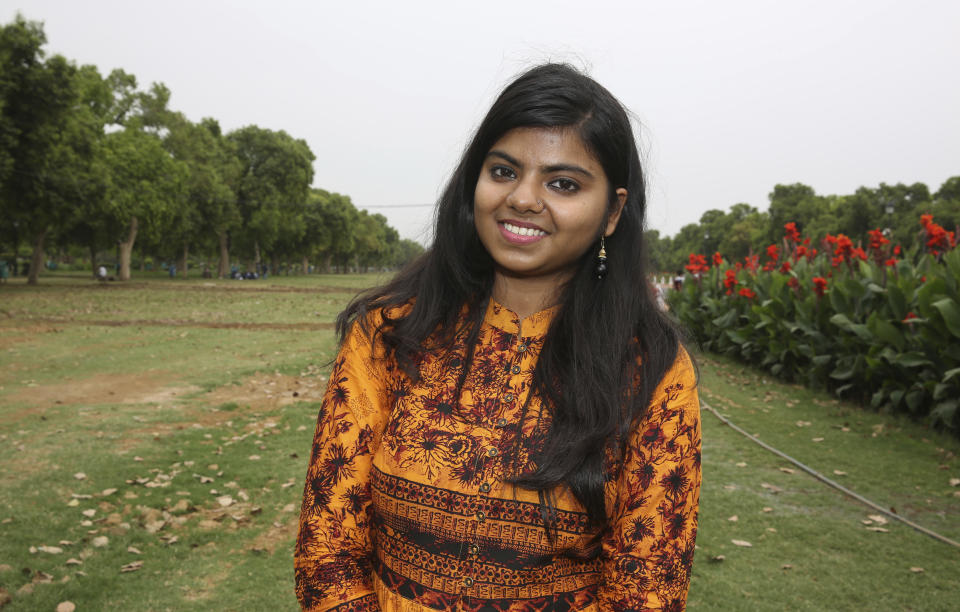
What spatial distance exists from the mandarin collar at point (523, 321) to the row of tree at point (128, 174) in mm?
9137

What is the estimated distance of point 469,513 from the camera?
157 centimetres

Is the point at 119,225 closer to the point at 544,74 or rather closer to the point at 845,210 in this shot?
the point at 544,74

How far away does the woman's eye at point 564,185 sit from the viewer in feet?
5.54

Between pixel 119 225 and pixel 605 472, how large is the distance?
37.1m

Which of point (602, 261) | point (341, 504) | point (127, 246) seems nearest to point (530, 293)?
point (602, 261)

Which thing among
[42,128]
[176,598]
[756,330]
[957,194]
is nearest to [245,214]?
[42,128]

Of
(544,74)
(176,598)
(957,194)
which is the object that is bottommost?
(176,598)

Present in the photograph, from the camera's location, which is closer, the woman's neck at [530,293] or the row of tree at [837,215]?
the woman's neck at [530,293]

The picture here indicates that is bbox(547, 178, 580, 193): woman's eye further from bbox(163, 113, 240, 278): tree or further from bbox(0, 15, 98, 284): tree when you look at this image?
bbox(163, 113, 240, 278): tree

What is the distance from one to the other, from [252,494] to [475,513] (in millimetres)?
4083

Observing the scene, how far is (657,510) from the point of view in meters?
1.53

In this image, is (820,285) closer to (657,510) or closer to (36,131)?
(657,510)

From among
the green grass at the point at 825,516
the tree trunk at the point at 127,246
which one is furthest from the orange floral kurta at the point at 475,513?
the tree trunk at the point at 127,246

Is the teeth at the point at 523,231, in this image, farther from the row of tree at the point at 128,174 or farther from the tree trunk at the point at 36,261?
the tree trunk at the point at 36,261
